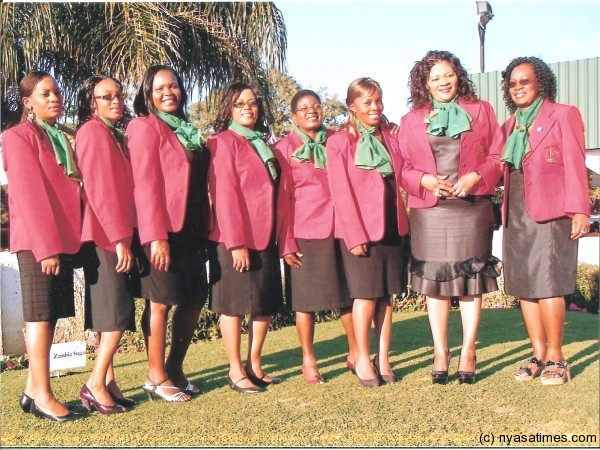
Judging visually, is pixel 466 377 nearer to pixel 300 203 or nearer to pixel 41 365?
pixel 300 203

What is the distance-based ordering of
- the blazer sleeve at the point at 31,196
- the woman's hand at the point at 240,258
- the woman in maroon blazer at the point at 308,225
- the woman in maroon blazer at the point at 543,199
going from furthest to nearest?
the woman in maroon blazer at the point at 308,225, the woman's hand at the point at 240,258, the woman in maroon blazer at the point at 543,199, the blazer sleeve at the point at 31,196

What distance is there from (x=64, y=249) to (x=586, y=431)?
298cm

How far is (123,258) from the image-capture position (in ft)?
13.6

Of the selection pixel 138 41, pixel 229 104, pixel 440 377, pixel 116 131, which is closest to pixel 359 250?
pixel 440 377

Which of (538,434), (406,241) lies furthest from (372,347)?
(538,434)

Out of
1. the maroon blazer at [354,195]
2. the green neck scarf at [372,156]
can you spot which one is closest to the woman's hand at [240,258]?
the maroon blazer at [354,195]

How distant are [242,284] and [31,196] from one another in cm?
143

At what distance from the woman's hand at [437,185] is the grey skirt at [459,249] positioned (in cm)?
10

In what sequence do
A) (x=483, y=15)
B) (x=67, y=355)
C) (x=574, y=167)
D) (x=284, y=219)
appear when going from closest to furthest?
(x=574, y=167), (x=284, y=219), (x=67, y=355), (x=483, y=15)

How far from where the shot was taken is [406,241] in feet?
16.3

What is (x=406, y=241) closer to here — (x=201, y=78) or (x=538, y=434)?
(x=538, y=434)

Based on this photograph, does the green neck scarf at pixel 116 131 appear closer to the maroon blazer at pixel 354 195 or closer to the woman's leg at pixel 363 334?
the maroon blazer at pixel 354 195

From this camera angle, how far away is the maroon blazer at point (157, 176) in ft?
14.0

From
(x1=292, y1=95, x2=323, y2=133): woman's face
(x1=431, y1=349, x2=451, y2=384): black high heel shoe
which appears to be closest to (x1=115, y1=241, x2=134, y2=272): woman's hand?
(x1=292, y1=95, x2=323, y2=133): woman's face
